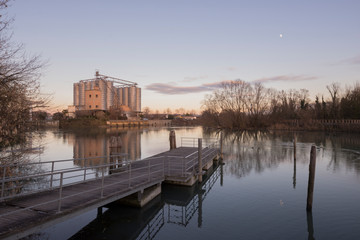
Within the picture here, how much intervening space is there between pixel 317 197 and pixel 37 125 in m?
14.2

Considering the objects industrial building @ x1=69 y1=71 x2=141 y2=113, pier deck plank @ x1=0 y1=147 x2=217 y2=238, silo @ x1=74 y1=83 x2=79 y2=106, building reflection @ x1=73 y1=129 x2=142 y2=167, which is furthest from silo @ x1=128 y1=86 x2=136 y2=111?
pier deck plank @ x1=0 y1=147 x2=217 y2=238

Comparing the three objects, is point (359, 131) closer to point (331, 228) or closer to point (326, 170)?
point (326, 170)

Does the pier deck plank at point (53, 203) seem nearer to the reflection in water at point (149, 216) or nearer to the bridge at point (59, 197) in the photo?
the bridge at point (59, 197)

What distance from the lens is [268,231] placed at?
912 cm

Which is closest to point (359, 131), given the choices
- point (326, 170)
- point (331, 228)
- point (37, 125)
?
point (326, 170)

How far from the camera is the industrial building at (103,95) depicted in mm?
125062

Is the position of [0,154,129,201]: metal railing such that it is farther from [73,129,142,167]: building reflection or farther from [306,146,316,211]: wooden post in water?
[306,146,316,211]: wooden post in water

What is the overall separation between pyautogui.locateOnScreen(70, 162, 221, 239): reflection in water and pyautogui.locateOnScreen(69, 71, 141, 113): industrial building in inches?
3966

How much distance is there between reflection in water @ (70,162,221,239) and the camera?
8875mm

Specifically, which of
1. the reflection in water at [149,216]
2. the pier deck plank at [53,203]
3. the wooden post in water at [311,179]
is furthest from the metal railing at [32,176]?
the wooden post in water at [311,179]

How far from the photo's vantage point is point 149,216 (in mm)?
10398

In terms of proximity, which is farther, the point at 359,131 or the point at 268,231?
the point at 359,131

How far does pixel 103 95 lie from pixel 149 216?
436ft

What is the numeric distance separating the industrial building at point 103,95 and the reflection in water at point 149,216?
101m
